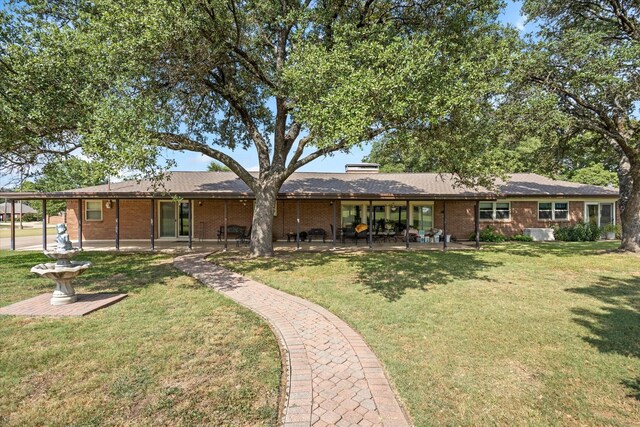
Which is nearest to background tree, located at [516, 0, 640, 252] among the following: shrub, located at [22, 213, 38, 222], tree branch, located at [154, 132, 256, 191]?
tree branch, located at [154, 132, 256, 191]

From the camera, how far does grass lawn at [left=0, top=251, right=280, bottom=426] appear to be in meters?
3.09

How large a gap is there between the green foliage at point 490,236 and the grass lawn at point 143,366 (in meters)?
15.7

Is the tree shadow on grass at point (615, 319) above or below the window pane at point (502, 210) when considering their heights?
below

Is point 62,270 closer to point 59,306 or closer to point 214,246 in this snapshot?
point 59,306

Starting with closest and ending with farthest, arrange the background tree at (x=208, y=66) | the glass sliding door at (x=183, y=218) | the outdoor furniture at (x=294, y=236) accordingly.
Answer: the background tree at (x=208, y=66) → the outdoor furniture at (x=294, y=236) → the glass sliding door at (x=183, y=218)

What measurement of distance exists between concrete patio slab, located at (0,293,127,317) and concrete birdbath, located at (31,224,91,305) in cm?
18

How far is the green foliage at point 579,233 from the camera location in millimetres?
17734

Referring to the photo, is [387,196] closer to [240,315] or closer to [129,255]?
[240,315]

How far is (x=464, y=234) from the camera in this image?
1822 cm

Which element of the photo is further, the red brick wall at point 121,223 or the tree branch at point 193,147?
the red brick wall at point 121,223

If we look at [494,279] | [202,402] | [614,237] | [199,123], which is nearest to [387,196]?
[494,279]

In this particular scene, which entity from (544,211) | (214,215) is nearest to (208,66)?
(214,215)

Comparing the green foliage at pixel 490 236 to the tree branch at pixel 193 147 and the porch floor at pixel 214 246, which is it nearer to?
the porch floor at pixel 214 246

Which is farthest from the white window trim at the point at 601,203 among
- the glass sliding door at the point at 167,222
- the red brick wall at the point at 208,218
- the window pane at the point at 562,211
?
the glass sliding door at the point at 167,222
